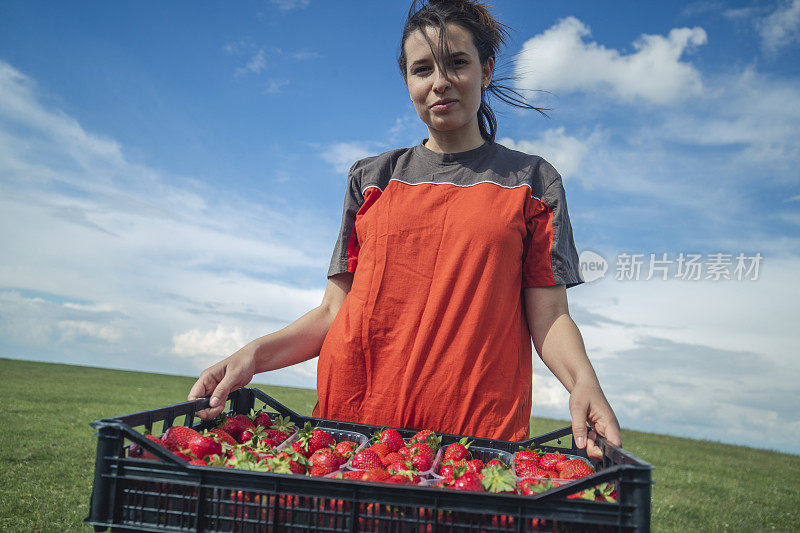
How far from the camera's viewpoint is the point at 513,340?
77.2 inches

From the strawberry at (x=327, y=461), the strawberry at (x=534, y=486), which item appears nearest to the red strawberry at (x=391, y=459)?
the strawberry at (x=327, y=461)

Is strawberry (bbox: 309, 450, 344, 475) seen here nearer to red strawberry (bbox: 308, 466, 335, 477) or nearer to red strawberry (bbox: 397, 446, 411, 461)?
red strawberry (bbox: 308, 466, 335, 477)

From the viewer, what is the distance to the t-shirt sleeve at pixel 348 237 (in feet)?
7.48

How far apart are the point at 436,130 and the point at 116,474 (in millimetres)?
1541

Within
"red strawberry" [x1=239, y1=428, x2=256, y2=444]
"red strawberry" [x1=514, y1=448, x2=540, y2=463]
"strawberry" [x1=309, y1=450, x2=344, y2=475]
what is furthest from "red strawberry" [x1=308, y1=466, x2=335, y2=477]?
"red strawberry" [x1=514, y1=448, x2=540, y2=463]

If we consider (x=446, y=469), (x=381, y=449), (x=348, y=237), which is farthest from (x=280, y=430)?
(x=348, y=237)

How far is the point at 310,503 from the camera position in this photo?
45.3 inches

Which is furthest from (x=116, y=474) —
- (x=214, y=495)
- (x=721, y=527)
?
(x=721, y=527)

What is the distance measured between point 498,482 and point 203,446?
2.43 feet

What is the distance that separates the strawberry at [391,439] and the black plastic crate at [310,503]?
504 mm

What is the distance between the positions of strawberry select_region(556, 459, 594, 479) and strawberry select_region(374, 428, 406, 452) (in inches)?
18.1

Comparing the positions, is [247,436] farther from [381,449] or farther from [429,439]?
[429,439]

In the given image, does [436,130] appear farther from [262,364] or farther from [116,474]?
[116,474]

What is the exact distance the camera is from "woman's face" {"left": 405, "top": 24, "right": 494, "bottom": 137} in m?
1.98
